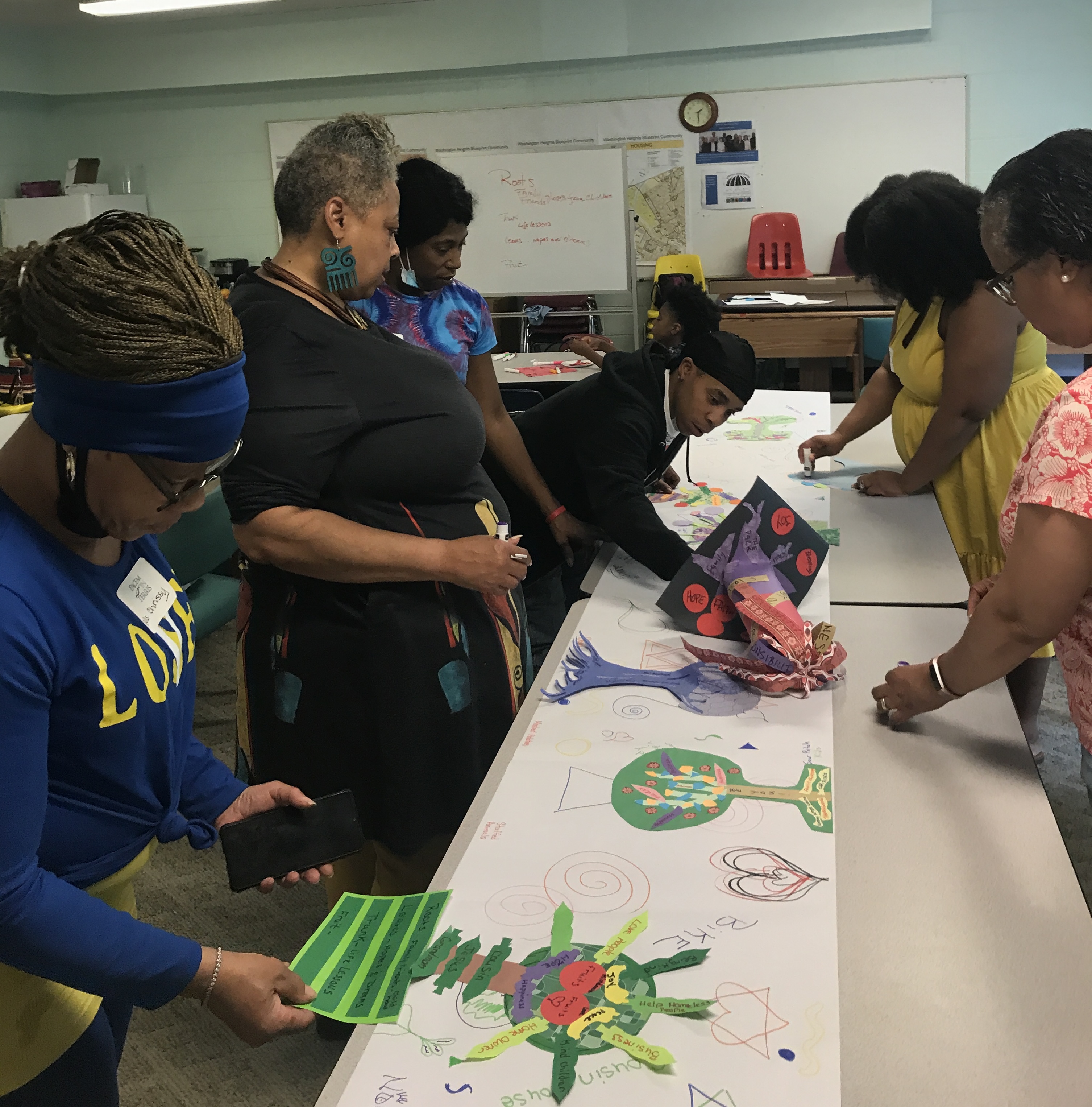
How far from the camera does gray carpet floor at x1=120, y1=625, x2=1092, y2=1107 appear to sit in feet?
5.97

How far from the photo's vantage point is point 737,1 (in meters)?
6.23

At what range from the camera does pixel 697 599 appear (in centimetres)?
172

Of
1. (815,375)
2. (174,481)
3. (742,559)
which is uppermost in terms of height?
(174,481)

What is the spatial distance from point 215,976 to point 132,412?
0.48 m

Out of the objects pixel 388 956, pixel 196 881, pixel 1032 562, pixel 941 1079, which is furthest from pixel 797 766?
pixel 196 881

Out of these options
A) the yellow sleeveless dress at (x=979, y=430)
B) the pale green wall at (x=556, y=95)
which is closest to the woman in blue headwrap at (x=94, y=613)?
the yellow sleeveless dress at (x=979, y=430)

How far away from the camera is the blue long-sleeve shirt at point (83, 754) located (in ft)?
2.46

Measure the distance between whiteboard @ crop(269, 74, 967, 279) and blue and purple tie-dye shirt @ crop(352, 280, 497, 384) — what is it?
420 centimetres

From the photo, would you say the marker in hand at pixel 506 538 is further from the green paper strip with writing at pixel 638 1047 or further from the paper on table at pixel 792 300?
the paper on table at pixel 792 300

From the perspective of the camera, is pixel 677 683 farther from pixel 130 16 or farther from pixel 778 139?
pixel 130 16

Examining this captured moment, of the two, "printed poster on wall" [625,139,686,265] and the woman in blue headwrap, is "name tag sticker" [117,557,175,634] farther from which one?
"printed poster on wall" [625,139,686,265]

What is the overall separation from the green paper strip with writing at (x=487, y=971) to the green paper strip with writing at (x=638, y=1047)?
0.12m

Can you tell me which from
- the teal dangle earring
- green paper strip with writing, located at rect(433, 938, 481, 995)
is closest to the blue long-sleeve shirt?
green paper strip with writing, located at rect(433, 938, 481, 995)

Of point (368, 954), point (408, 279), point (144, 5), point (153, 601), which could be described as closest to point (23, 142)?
point (144, 5)
